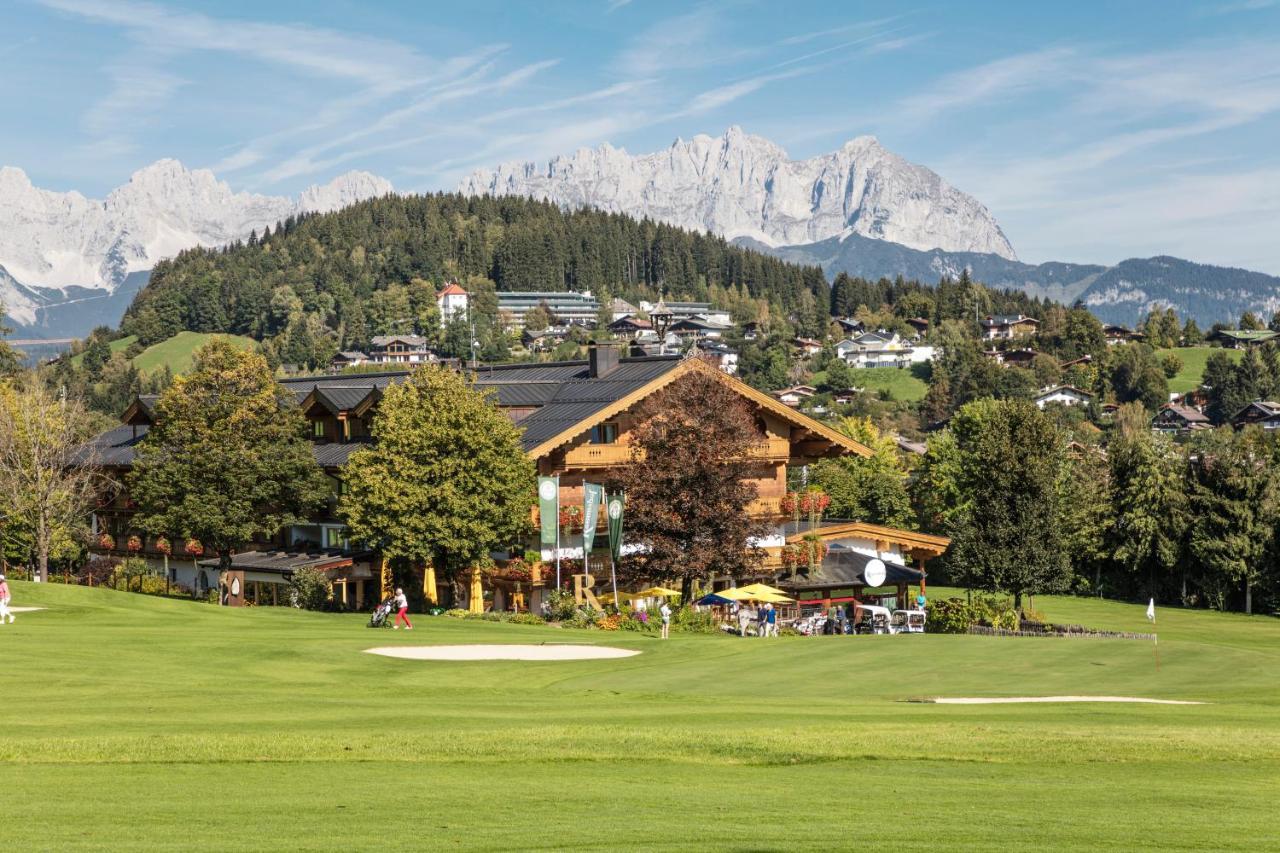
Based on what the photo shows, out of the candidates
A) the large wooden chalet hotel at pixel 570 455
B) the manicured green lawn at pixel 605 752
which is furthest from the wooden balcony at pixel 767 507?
the manicured green lawn at pixel 605 752

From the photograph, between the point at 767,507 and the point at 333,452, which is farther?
the point at 333,452

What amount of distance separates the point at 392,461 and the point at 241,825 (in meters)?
39.9

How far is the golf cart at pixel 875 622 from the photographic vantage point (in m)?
Answer: 51.3

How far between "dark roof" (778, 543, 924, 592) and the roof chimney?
44.7ft

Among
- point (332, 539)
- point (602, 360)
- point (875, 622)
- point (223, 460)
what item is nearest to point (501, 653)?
point (875, 622)

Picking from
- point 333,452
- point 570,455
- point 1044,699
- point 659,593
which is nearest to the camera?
point 1044,699

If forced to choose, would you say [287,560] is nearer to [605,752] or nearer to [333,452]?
[333,452]

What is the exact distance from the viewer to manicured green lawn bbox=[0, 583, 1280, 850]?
1385 centimetres

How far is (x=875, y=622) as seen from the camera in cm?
5169

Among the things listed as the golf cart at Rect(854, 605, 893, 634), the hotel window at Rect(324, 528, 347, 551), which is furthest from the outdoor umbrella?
the hotel window at Rect(324, 528, 347, 551)

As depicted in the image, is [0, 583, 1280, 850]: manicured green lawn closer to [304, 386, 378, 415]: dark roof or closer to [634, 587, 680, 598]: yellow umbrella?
[634, 587, 680, 598]: yellow umbrella

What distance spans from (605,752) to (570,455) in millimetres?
41127

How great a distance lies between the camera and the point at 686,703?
25969mm

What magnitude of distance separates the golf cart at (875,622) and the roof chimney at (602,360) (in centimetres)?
1865
